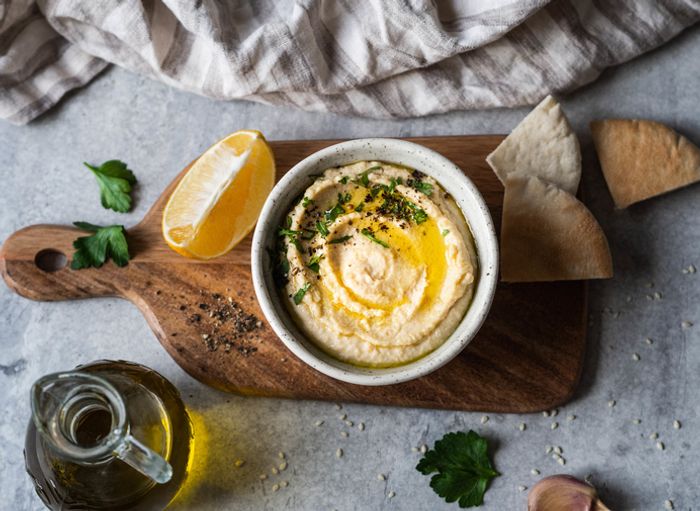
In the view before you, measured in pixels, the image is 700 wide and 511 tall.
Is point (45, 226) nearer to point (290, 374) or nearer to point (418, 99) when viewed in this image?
point (290, 374)

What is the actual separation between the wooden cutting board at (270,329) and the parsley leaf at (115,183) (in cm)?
18

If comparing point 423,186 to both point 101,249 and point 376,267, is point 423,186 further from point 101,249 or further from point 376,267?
point 101,249

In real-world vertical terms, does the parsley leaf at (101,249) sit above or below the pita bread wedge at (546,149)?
above

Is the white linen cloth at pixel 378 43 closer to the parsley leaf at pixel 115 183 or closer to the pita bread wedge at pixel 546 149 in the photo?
the pita bread wedge at pixel 546 149

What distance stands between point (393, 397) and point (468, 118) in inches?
46.4

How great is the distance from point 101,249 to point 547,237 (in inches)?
69.0

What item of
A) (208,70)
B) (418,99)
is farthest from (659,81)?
(208,70)

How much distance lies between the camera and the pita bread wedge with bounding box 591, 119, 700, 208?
9.39 ft

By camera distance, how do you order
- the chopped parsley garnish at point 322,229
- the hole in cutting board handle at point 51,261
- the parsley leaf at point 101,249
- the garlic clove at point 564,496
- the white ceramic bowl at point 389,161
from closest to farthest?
the white ceramic bowl at point 389,161 → the chopped parsley garnish at point 322,229 → the garlic clove at point 564,496 → the parsley leaf at point 101,249 → the hole in cutting board handle at point 51,261

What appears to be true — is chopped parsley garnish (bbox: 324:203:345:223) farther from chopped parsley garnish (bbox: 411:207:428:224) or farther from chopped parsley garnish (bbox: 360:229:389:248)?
chopped parsley garnish (bbox: 411:207:428:224)

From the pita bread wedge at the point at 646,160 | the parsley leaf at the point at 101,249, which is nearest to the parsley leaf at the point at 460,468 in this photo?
the pita bread wedge at the point at 646,160

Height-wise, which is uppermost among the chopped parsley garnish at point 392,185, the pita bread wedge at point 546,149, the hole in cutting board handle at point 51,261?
the hole in cutting board handle at point 51,261

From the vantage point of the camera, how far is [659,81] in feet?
10.0

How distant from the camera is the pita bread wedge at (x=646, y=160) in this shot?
2863 millimetres
